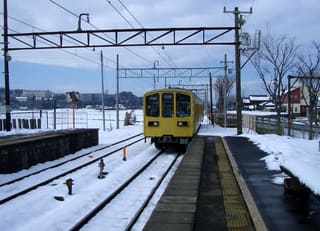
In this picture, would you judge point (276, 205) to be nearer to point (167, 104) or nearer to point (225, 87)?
point (167, 104)

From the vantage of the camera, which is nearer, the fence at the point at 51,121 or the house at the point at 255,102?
the fence at the point at 51,121

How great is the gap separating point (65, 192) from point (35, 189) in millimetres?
927

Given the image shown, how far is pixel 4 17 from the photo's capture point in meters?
21.8

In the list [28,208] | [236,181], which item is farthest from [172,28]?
[28,208]

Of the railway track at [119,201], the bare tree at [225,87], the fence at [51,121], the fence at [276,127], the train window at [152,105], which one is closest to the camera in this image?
the railway track at [119,201]

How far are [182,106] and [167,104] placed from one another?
2.30ft

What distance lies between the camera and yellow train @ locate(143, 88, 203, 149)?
63.2ft

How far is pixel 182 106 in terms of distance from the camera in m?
19.5

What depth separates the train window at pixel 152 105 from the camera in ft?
64.2

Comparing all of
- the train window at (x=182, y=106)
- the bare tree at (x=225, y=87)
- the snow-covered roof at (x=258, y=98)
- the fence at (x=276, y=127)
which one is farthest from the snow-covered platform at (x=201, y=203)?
the snow-covered roof at (x=258, y=98)

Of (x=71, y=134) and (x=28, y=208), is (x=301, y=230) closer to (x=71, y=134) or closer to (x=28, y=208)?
(x=28, y=208)

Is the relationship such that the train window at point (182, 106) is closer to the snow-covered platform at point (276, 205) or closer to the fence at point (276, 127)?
the snow-covered platform at point (276, 205)

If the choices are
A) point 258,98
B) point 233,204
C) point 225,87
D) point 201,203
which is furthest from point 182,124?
point 258,98

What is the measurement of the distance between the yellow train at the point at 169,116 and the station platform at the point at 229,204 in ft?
19.9
